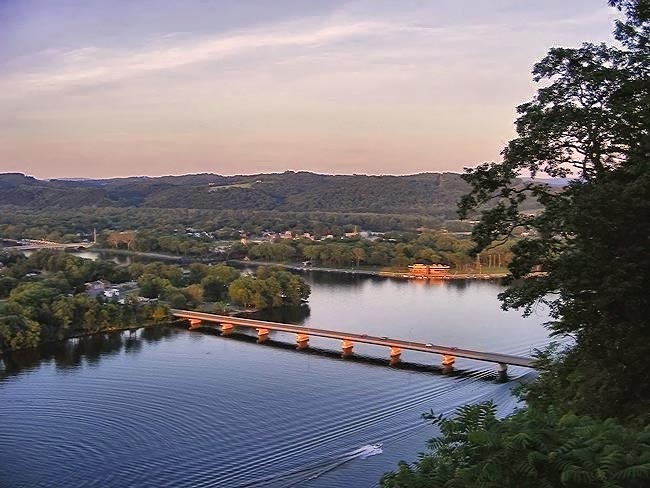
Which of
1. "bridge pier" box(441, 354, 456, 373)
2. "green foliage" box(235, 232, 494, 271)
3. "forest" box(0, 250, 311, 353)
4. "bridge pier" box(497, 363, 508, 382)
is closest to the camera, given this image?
"bridge pier" box(497, 363, 508, 382)

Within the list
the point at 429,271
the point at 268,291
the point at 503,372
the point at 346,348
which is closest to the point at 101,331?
the point at 268,291

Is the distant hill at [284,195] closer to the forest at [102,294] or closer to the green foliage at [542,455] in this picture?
the forest at [102,294]

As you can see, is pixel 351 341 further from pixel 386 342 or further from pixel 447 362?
pixel 447 362

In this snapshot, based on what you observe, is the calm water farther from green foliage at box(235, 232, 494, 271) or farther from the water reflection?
green foliage at box(235, 232, 494, 271)

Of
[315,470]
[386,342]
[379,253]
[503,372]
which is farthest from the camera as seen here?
[379,253]

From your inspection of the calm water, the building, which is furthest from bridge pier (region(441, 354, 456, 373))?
the building

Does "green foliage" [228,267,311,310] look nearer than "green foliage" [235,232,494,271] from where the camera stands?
Yes
